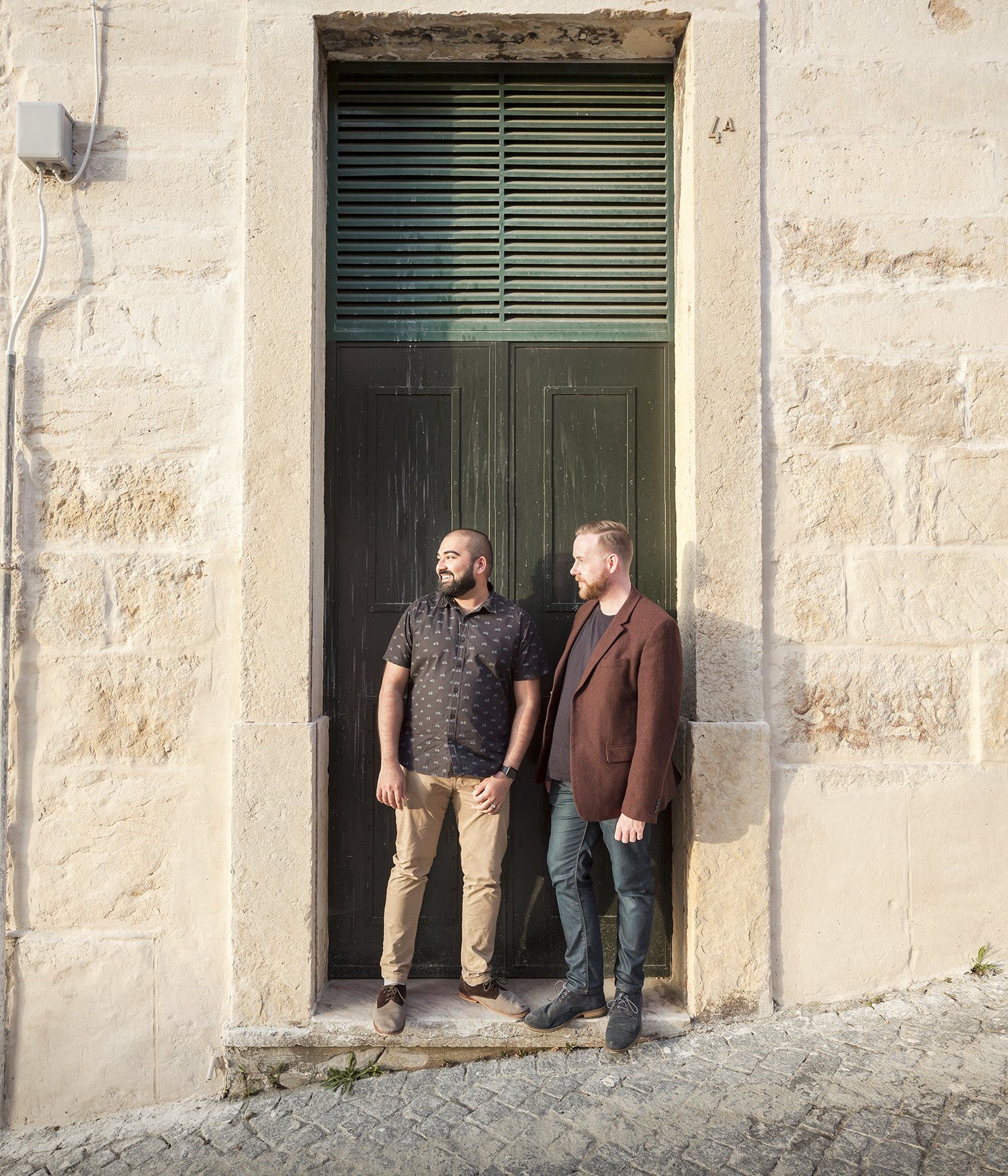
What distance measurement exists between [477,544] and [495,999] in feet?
5.98

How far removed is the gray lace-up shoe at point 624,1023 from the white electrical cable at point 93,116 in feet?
13.0

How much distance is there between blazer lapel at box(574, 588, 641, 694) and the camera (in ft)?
11.1

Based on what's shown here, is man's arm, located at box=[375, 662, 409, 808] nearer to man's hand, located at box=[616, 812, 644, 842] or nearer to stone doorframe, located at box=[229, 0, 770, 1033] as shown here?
stone doorframe, located at box=[229, 0, 770, 1033]

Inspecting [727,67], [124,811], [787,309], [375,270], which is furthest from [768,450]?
[124,811]

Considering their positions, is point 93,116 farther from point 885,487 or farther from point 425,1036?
point 425,1036

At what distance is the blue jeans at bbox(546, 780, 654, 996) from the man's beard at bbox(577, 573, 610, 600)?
0.74 m

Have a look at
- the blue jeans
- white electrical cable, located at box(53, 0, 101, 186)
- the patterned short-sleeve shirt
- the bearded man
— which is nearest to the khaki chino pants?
Answer: the bearded man

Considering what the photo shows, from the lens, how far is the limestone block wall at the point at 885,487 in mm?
3668

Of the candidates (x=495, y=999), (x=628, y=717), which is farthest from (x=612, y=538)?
(x=495, y=999)

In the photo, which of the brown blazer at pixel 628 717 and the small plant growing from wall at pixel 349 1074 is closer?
the brown blazer at pixel 628 717

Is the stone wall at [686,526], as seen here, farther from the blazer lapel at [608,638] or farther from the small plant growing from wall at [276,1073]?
the blazer lapel at [608,638]

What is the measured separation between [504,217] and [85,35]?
188cm

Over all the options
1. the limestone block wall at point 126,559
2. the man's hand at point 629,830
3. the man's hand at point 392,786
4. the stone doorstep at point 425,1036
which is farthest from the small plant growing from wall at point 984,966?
the limestone block wall at point 126,559

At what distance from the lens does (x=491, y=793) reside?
3.52 meters
